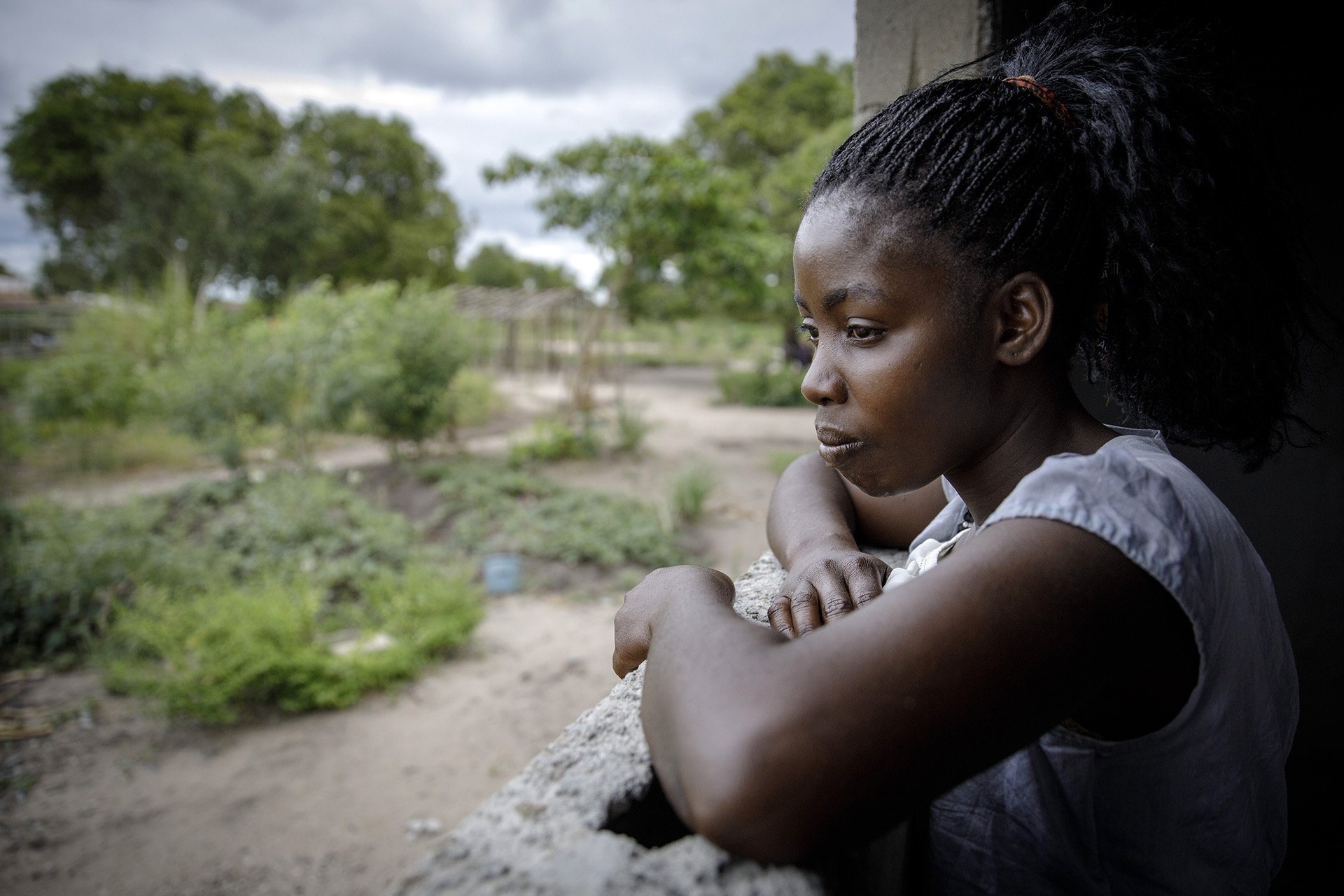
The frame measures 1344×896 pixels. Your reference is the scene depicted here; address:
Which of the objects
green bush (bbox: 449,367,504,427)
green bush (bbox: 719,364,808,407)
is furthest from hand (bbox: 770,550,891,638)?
green bush (bbox: 719,364,808,407)

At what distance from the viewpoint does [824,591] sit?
113cm

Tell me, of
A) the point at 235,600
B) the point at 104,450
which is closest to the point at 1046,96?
the point at 235,600

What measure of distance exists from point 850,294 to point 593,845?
73 cm

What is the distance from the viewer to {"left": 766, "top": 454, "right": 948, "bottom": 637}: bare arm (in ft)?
3.64

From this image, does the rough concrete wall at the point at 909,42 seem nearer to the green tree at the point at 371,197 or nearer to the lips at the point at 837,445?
the lips at the point at 837,445

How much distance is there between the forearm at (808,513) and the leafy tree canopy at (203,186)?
67.2ft

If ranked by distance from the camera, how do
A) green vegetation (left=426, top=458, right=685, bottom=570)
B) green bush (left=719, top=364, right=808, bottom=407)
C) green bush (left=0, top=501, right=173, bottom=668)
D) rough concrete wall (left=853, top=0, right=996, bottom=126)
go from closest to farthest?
1. rough concrete wall (left=853, top=0, right=996, bottom=126)
2. green bush (left=0, top=501, right=173, bottom=668)
3. green vegetation (left=426, top=458, right=685, bottom=570)
4. green bush (left=719, top=364, right=808, bottom=407)

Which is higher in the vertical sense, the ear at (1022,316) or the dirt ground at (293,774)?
the ear at (1022,316)

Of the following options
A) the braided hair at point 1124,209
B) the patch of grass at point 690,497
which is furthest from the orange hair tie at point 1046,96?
the patch of grass at point 690,497

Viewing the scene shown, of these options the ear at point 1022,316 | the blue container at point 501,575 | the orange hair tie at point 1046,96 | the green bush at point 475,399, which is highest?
the orange hair tie at point 1046,96

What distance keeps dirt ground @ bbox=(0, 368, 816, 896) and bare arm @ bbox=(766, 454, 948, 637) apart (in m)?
2.78

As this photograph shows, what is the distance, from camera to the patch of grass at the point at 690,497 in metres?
7.71

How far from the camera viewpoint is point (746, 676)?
724 millimetres

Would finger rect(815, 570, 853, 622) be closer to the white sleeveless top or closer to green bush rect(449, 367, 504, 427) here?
the white sleeveless top
